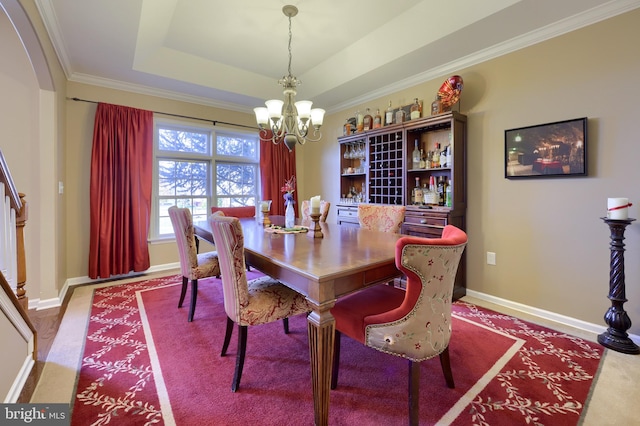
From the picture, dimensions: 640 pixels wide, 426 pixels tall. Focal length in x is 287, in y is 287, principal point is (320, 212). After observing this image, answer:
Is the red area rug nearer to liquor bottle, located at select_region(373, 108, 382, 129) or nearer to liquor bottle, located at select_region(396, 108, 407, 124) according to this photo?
liquor bottle, located at select_region(396, 108, 407, 124)

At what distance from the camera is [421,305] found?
128cm

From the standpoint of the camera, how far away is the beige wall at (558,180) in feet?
7.06

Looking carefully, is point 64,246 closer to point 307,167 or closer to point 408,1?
point 307,167

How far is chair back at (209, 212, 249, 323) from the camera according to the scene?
4.94ft

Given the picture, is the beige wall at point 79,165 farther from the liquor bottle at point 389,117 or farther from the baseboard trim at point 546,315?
the baseboard trim at point 546,315

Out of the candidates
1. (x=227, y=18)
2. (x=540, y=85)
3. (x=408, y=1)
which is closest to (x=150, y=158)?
(x=227, y=18)

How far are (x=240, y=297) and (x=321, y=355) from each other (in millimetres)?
572

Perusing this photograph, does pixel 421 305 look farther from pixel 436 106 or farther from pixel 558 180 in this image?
pixel 436 106

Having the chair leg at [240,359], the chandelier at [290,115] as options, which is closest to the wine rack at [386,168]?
the chandelier at [290,115]

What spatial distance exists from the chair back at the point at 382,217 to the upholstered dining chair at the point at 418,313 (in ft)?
3.79

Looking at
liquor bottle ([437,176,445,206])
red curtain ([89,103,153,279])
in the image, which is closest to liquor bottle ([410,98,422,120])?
liquor bottle ([437,176,445,206])

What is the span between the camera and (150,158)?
3.83 m

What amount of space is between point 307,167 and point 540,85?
3581 millimetres

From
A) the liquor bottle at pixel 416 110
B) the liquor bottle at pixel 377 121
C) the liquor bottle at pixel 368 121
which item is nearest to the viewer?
the liquor bottle at pixel 416 110
